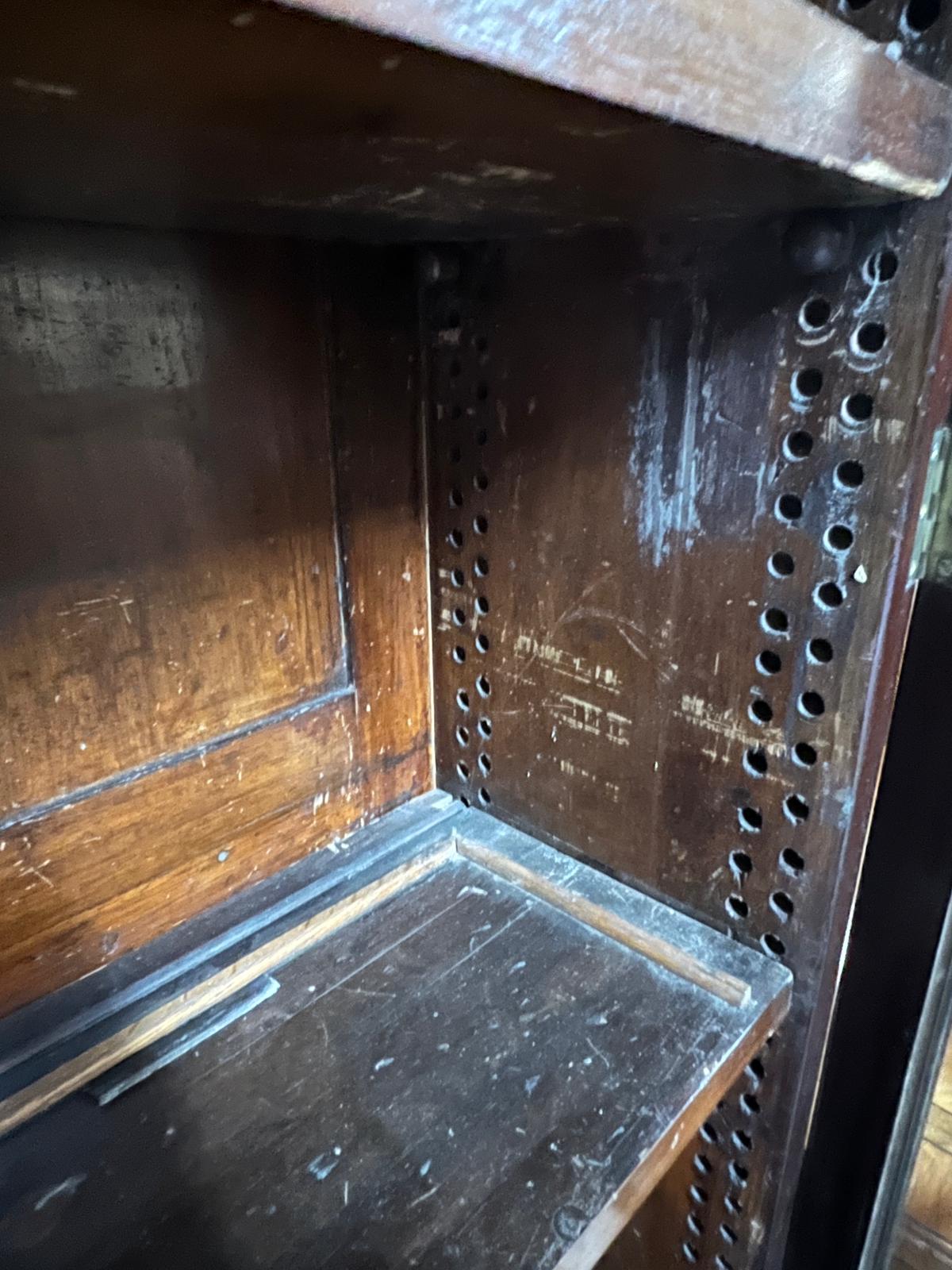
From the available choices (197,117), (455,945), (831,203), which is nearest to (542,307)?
(831,203)

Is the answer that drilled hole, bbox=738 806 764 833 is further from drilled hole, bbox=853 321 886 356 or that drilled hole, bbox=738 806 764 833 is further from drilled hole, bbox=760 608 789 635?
drilled hole, bbox=853 321 886 356

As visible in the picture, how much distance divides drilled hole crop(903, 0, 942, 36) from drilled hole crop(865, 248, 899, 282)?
90 millimetres

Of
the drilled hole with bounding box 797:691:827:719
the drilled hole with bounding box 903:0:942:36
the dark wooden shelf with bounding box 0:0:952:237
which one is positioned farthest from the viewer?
the drilled hole with bounding box 797:691:827:719

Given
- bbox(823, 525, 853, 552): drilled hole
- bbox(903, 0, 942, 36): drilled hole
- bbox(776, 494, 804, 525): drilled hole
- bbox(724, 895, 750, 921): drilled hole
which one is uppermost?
bbox(903, 0, 942, 36): drilled hole

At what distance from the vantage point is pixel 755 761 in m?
0.50

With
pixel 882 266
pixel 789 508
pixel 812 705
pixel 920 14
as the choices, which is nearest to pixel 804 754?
pixel 812 705

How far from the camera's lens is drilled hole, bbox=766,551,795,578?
462 millimetres

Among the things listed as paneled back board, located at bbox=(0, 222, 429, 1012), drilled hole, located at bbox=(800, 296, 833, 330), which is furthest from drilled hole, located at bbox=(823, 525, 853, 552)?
paneled back board, located at bbox=(0, 222, 429, 1012)

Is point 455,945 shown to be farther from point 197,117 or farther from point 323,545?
point 197,117

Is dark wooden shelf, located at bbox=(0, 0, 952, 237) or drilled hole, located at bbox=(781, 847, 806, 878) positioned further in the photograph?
drilled hole, located at bbox=(781, 847, 806, 878)

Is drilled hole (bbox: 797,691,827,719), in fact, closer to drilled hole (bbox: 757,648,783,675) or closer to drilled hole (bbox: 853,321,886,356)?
drilled hole (bbox: 757,648,783,675)

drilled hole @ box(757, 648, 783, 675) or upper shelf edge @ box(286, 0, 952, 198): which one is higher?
upper shelf edge @ box(286, 0, 952, 198)

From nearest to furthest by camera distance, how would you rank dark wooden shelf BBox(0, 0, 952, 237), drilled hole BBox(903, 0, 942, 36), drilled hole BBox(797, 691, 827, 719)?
dark wooden shelf BBox(0, 0, 952, 237), drilled hole BBox(903, 0, 942, 36), drilled hole BBox(797, 691, 827, 719)

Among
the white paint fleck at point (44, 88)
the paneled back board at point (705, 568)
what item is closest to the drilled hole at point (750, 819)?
the paneled back board at point (705, 568)
